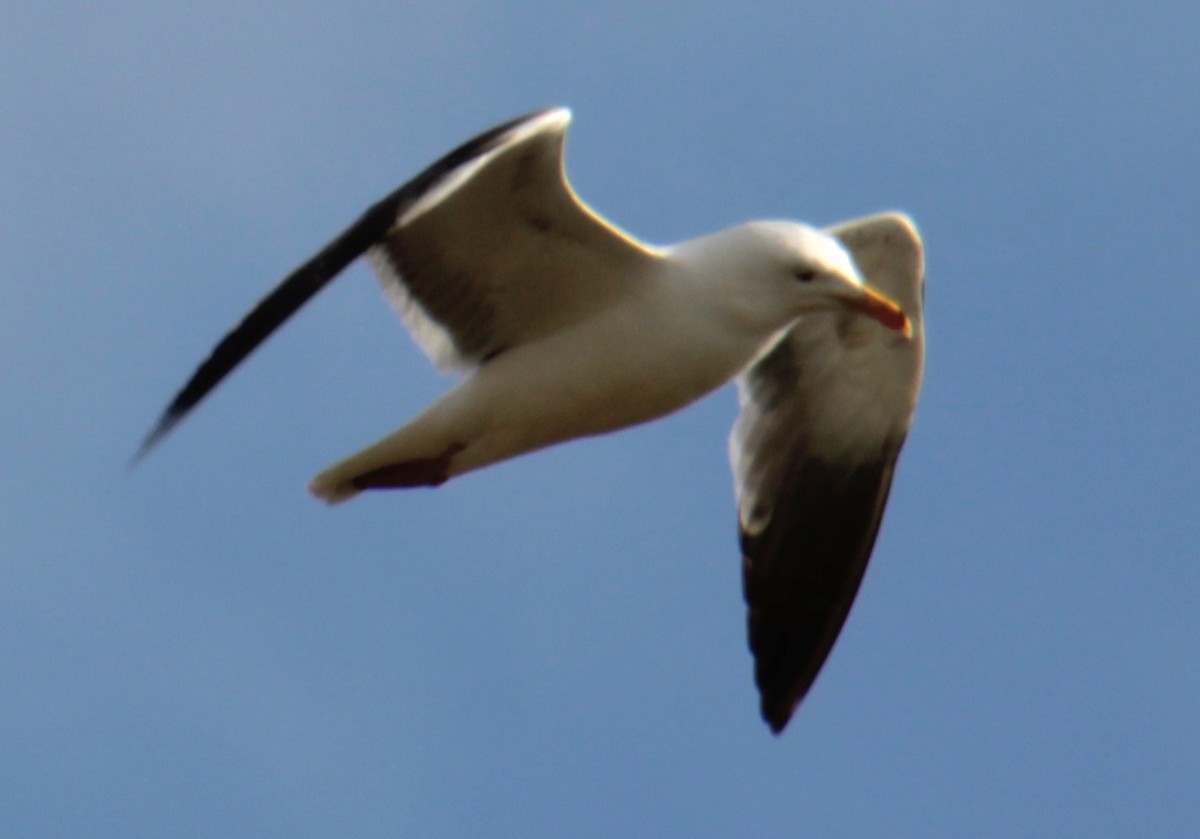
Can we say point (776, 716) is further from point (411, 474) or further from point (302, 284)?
point (302, 284)

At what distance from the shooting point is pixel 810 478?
33.3 feet

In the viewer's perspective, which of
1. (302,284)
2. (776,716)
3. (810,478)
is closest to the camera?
(302,284)

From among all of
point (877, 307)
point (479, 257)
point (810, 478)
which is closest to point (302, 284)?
point (479, 257)

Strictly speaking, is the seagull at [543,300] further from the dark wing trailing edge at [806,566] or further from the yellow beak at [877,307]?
the dark wing trailing edge at [806,566]

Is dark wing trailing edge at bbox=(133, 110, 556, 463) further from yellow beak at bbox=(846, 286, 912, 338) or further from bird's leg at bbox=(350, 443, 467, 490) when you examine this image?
yellow beak at bbox=(846, 286, 912, 338)

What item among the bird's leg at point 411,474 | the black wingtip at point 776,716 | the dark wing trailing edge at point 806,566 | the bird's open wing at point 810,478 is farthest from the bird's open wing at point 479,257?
the black wingtip at point 776,716

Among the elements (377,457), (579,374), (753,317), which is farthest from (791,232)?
(377,457)

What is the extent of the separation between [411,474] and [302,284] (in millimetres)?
1190

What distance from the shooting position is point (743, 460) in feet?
33.3

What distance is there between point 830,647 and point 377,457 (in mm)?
2431

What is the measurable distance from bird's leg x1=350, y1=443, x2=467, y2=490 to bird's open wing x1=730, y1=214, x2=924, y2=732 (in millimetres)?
1861

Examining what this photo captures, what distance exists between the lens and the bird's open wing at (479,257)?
7.74 metres

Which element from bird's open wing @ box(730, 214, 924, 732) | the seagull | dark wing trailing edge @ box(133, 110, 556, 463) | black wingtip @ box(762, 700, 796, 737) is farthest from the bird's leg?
black wingtip @ box(762, 700, 796, 737)

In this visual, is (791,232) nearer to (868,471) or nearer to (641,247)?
(641,247)
